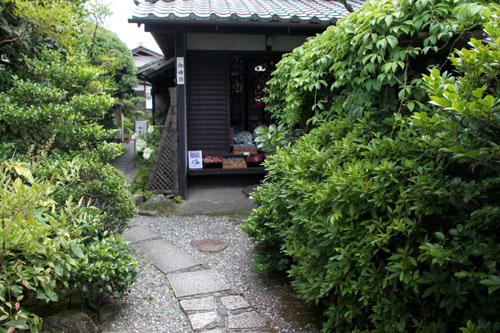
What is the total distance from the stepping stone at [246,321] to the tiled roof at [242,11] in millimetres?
5230

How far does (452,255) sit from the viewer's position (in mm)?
2023

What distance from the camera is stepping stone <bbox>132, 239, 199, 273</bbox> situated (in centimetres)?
457

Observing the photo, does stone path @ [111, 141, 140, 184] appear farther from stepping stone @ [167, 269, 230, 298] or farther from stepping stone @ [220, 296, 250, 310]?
stepping stone @ [220, 296, 250, 310]

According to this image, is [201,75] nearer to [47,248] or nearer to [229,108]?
[229,108]

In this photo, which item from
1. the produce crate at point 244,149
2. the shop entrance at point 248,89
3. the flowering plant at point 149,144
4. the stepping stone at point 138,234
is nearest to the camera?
the stepping stone at point 138,234

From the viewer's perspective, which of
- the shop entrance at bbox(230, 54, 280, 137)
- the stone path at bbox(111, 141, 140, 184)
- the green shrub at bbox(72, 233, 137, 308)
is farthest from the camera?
the stone path at bbox(111, 141, 140, 184)

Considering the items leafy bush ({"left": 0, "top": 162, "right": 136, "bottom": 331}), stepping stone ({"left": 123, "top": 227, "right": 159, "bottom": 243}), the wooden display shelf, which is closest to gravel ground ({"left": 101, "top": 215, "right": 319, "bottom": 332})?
stepping stone ({"left": 123, "top": 227, "right": 159, "bottom": 243})

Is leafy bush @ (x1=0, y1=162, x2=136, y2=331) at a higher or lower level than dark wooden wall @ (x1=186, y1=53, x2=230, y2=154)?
lower

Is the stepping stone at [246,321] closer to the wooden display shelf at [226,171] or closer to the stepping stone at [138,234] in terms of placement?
the stepping stone at [138,234]

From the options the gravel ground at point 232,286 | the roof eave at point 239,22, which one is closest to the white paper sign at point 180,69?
the roof eave at point 239,22

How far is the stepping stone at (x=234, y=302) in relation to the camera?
141 inches

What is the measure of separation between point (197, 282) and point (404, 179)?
258 cm

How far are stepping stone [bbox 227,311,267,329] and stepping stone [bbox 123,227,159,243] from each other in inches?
104

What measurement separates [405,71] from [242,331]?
244cm
